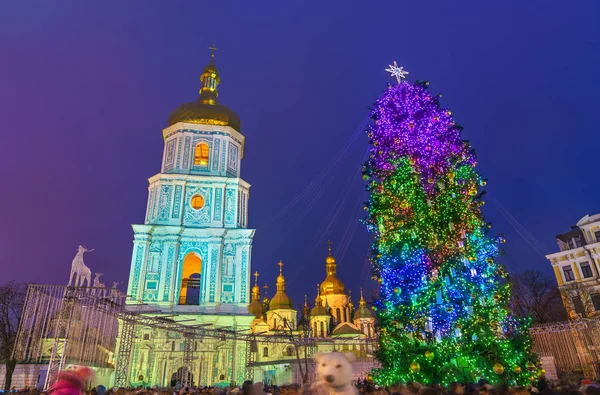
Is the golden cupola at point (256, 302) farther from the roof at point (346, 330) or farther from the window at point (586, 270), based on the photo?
the window at point (586, 270)

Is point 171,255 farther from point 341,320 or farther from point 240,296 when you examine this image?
point 341,320

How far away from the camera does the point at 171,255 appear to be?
A: 95.5 feet

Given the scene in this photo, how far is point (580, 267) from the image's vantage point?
33812mm

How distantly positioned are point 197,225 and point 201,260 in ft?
9.76

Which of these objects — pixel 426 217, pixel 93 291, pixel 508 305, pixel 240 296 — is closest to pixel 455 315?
pixel 508 305

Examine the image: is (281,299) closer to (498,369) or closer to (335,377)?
(498,369)

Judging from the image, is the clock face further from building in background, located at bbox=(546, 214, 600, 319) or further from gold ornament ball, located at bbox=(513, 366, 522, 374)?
building in background, located at bbox=(546, 214, 600, 319)

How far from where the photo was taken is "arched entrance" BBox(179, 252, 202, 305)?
3094 cm

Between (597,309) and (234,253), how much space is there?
29.6 metres

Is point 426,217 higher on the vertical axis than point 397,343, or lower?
higher

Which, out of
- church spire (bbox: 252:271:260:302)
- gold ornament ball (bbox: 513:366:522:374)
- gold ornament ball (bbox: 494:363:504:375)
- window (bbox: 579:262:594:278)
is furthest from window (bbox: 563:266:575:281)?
church spire (bbox: 252:271:260:302)

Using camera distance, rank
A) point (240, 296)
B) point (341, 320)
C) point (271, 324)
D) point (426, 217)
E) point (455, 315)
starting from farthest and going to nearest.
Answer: point (341, 320), point (271, 324), point (240, 296), point (426, 217), point (455, 315)

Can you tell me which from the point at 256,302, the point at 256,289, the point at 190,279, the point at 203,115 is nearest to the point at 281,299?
the point at 256,302

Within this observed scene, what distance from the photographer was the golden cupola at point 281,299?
4403 centimetres
